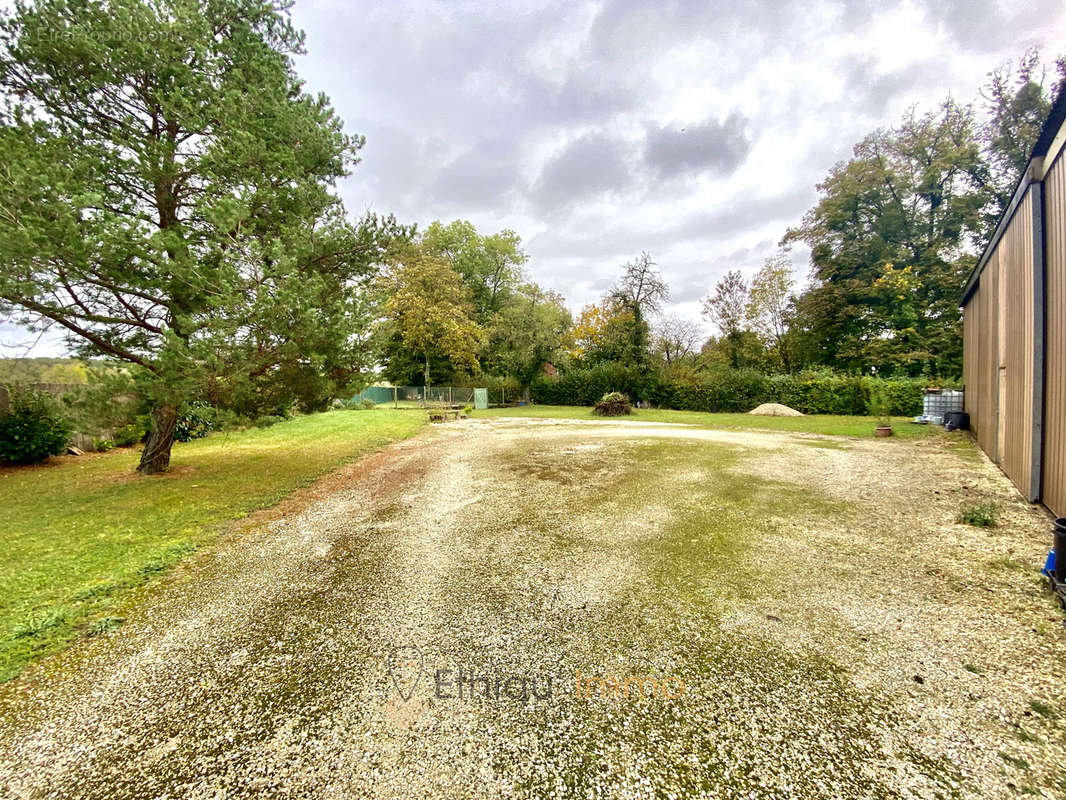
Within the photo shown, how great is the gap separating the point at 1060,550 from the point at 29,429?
1329 cm

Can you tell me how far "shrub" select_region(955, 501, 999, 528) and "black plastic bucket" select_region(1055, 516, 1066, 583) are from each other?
64.4 inches

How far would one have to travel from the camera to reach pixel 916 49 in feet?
34.7


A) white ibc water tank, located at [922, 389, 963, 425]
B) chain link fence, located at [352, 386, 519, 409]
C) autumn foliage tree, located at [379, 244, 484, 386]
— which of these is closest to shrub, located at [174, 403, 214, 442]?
chain link fence, located at [352, 386, 519, 409]

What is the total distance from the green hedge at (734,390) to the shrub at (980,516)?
14643mm

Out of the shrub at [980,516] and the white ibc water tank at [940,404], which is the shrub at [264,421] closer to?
the shrub at [980,516]

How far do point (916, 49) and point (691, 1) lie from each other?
20.2ft

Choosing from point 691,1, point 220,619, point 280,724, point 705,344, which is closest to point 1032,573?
point 280,724

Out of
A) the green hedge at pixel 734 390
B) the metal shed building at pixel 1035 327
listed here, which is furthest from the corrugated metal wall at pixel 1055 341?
the green hedge at pixel 734 390

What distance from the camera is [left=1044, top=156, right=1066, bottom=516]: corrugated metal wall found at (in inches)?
156

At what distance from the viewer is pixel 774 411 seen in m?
18.0

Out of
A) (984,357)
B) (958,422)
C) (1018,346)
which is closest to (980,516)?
(1018,346)

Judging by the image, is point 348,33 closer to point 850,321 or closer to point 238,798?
point 238,798

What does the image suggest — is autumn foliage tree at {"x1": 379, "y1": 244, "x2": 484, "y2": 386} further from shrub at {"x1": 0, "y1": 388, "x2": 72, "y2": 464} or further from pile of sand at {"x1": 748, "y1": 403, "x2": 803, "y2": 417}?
pile of sand at {"x1": 748, "y1": 403, "x2": 803, "y2": 417}

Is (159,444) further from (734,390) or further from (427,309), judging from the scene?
(734,390)
